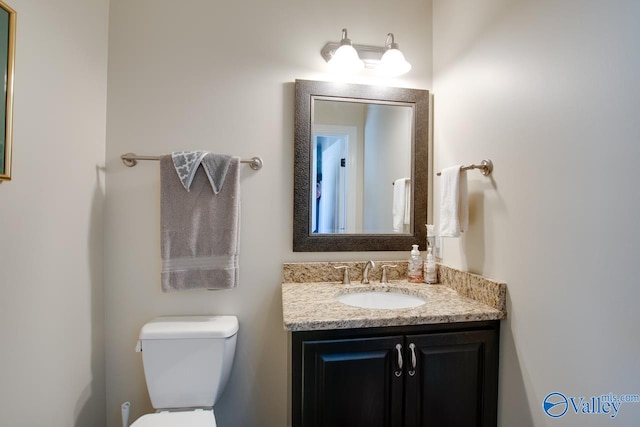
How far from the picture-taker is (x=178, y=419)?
3.82 ft

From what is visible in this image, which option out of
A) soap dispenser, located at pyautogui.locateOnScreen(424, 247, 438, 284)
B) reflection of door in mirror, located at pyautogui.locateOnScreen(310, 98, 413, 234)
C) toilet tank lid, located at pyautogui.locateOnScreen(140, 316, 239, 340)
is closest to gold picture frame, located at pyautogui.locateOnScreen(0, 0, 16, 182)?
toilet tank lid, located at pyautogui.locateOnScreen(140, 316, 239, 340)

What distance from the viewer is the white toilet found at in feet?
4.14

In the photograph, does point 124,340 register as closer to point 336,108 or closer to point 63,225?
point 63,225

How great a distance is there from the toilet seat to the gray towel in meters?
0.49

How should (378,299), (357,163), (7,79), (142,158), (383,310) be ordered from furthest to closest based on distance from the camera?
1. (357,163)
2. (378,299)
3. (142,158)
4. (383,310)
5. (7,79)

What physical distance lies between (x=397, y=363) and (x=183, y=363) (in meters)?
0.89

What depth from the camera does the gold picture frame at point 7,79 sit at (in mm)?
849

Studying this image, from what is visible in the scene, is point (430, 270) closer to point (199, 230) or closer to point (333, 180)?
point (333, 180)

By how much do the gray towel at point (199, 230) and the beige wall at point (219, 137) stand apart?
13 cm

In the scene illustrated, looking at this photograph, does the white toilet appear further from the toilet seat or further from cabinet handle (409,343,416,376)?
cabinet handle (409,343,416,376)

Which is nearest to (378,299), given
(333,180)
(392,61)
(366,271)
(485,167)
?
(366,271)

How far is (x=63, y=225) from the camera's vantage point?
3.81 ft

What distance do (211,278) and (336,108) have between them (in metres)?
1.06

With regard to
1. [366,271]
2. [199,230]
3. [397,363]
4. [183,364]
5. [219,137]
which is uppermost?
[219,137]
